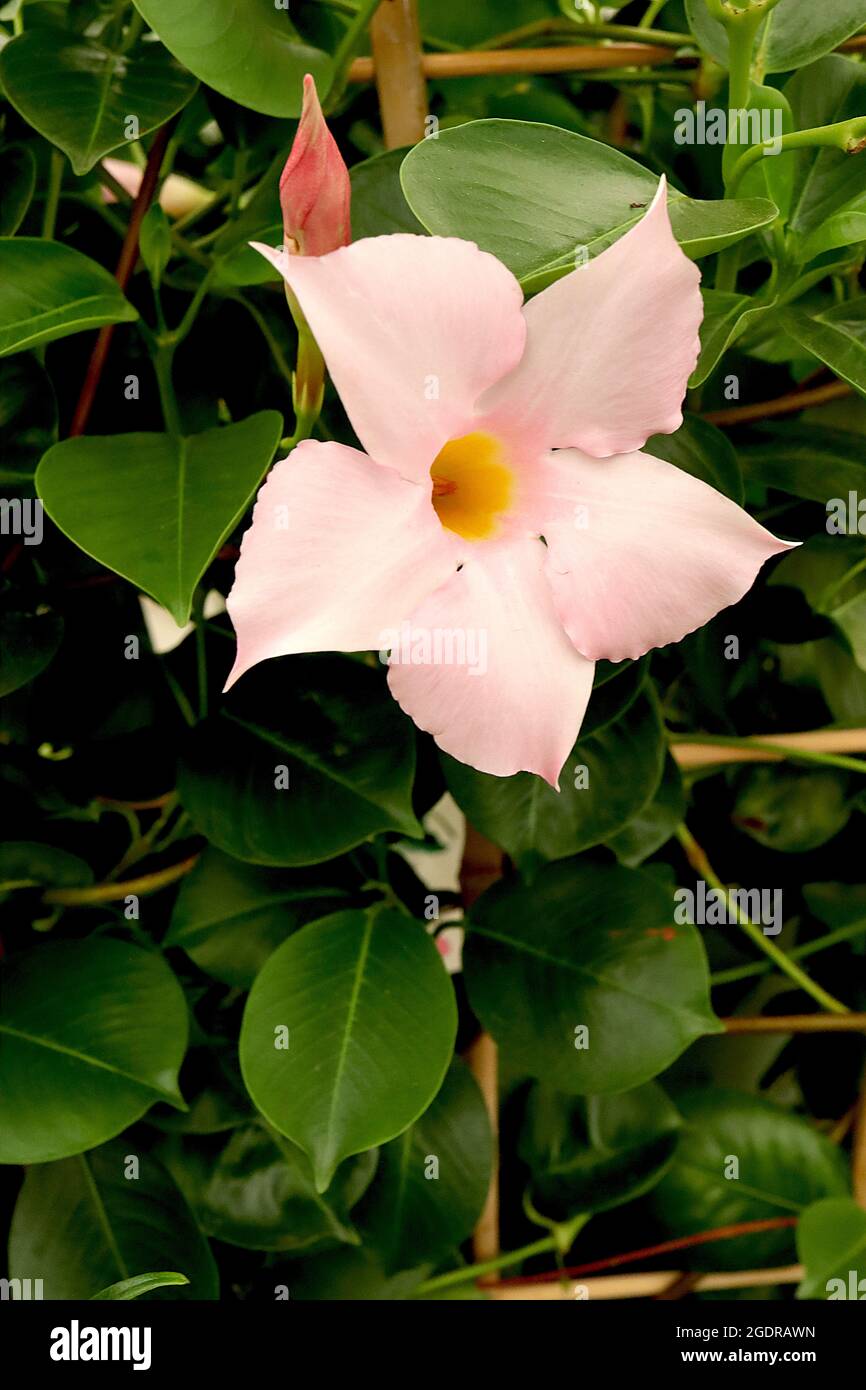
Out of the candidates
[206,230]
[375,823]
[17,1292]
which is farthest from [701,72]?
[17,1292]

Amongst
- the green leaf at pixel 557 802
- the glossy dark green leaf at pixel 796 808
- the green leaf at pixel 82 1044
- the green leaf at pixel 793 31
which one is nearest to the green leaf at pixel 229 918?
the green leaf at pixel 82 1044

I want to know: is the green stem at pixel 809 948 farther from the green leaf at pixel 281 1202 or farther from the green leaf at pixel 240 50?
the green leaf at pixel 240 50

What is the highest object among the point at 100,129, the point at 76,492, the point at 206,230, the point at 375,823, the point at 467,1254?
the point at 206,230

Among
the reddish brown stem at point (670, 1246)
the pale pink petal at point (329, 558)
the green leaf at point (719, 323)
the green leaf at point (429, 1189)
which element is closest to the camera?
the pale pink petal at point (329, 558)

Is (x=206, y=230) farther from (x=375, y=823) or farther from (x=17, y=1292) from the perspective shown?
(x=17, y=1292)

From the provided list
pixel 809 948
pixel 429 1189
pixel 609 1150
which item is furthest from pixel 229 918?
pixel 809 948

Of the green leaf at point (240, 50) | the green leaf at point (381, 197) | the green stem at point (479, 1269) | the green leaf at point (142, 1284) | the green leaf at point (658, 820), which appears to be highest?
the green leaf at point (240, 50)

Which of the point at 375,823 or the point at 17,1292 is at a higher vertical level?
the point at 375,823
